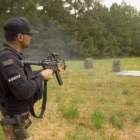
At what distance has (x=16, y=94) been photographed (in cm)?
175

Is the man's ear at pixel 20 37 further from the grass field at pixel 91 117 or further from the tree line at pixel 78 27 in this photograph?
the tree line at pixel 78 27

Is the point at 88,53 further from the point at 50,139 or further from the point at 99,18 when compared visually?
the point at 50,139

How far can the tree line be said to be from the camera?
73.4ft

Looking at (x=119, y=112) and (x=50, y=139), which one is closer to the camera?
(x=50, y=139)

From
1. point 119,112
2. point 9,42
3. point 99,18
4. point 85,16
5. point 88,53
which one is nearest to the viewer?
point 9,42

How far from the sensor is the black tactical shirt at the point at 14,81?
1.69 meters

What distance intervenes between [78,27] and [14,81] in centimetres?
2765

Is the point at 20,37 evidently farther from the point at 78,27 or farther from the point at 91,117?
the point at 78,27

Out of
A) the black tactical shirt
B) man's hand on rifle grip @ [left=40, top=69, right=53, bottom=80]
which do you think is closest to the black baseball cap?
the black tactical shirt

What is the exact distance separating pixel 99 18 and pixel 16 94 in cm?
3345

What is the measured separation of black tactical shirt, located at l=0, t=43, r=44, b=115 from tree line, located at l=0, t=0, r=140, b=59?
1941cm

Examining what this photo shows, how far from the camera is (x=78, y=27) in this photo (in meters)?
28.6

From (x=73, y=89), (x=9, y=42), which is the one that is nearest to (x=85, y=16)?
(x=73, y=89)

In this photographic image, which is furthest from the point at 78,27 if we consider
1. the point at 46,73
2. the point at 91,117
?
the point at 46,73
